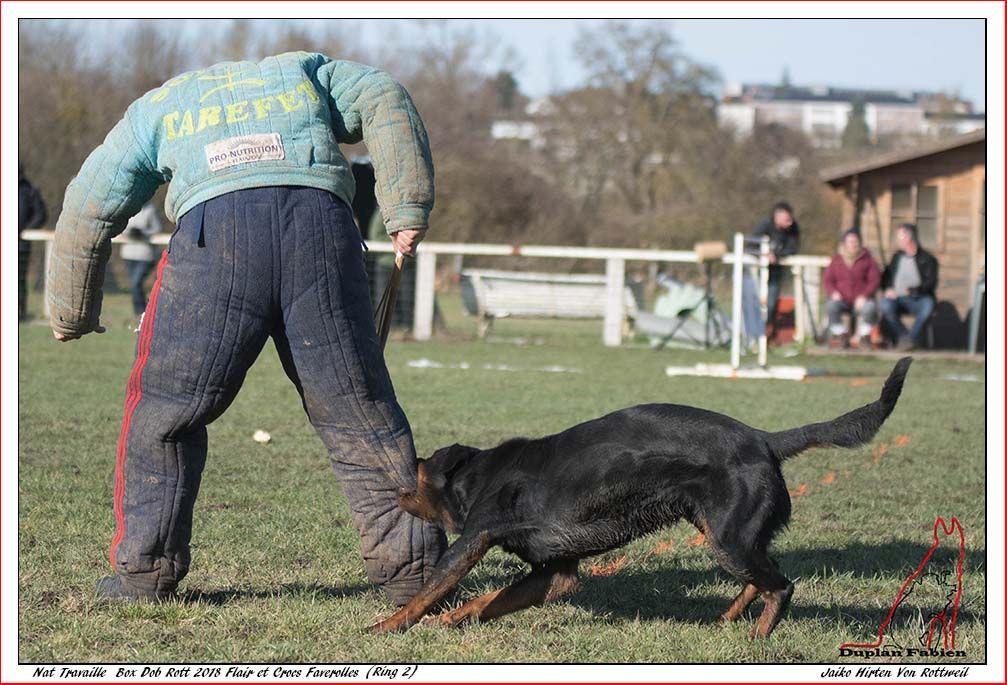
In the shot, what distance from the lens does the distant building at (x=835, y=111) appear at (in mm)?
35062

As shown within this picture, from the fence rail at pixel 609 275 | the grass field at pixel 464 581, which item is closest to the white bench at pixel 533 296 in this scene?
the fence rail at pixel 609 275

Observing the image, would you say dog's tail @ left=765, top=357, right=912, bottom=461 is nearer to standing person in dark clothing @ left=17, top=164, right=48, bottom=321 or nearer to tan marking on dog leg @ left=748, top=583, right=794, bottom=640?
tan marking on dog leg @ left=748, top=583, right=794, bottom=640

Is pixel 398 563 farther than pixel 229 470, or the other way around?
pixel 229 470

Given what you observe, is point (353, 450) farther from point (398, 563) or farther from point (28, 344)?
point (28, 344)

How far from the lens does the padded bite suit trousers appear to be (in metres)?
3.54

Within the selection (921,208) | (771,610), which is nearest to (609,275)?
(921,208)

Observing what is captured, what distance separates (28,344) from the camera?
12219 mm

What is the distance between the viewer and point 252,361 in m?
3.74

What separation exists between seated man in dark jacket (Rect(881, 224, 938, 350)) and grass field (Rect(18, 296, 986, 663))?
5.41 m

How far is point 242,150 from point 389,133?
1.44 feet

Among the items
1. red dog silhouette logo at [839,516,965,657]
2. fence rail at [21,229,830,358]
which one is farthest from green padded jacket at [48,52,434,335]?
fence rail at [21,229,830,358]

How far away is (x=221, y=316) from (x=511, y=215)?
2597cm

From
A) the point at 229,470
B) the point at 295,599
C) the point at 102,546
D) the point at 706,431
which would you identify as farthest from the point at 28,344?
the point at 706,431

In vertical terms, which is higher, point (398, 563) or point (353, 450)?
point (353, 450)
